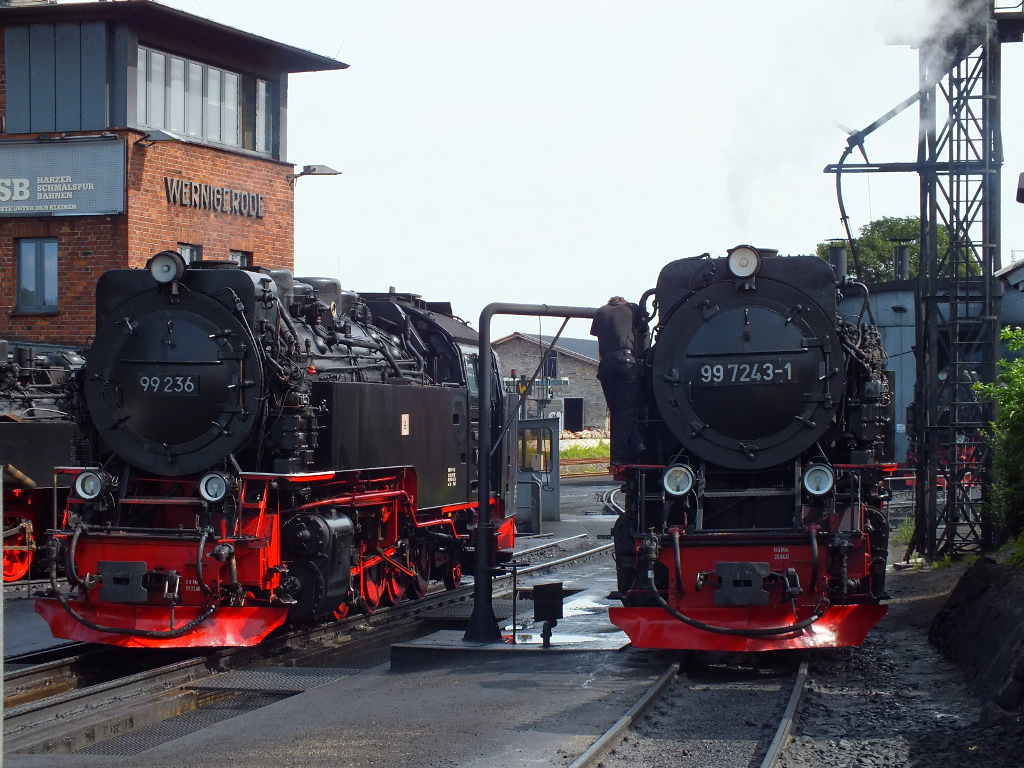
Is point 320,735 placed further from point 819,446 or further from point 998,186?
point 998,186

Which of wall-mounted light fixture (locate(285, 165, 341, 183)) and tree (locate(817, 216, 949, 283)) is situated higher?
tree (locate(817, 216, 949, 283))

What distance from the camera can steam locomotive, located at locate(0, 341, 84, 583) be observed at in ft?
45.6

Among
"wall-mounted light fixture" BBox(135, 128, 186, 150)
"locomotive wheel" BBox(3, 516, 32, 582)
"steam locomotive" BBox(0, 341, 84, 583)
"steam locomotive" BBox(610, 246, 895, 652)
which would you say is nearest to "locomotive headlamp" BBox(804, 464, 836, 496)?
"steam locomotive" BBox(610, 246, 895, 652)

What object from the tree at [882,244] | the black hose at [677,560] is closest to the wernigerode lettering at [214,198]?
the black hose at [677,560]

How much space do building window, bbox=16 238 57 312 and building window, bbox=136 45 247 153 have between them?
8.86 ft

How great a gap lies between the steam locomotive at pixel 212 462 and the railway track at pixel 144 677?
11.4 inches

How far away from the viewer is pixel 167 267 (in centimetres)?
985

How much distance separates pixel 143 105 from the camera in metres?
20.5

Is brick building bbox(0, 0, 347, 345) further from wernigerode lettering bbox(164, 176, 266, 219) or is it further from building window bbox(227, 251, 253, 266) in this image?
building window bbox(227, 251, 253, 266)

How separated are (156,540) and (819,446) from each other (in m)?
4.99

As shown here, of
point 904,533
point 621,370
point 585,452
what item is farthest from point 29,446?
point 585,452

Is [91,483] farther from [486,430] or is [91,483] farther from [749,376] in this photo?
[749,376]

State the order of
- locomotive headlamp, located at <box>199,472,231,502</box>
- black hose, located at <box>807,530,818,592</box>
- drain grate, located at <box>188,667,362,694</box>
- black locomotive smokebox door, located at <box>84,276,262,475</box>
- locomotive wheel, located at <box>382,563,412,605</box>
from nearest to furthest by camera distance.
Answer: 1. black hose, located at <box>807,530,818,592</box>
2. drain grate, located at <box>188,667,362,694</box>
3. locomotive headlamp, located at <box>199,472,231,502</box>
4. black locomotive smokebox door, located at <box>84,276,262,475</box>
5. locomotive wheel, located at <box>382,563,412,605</box>

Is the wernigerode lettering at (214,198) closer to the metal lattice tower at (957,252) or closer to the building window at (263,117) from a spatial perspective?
the building window at (263,117)
